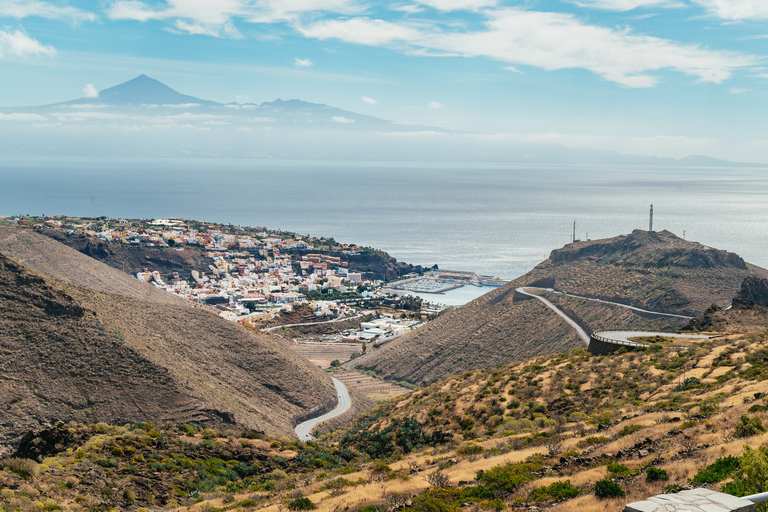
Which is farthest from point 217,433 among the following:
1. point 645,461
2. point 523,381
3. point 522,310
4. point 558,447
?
point 522,310

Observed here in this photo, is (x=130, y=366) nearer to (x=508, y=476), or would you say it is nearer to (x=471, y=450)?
(x=471, y=450)

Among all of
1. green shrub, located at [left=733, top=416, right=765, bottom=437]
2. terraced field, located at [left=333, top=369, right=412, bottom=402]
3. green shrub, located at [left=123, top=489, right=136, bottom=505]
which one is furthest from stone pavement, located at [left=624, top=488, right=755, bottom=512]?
terraced field, located at [left=333, top=369, right=412, bottom=402]

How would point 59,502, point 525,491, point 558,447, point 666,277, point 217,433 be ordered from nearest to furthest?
1. point 525,491
2. point 558,447
3. point 59,502
4. point 217,433
5. point 666,277

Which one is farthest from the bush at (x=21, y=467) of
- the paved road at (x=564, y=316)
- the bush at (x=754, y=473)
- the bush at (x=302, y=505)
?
the paved road at (x=564, y=316)

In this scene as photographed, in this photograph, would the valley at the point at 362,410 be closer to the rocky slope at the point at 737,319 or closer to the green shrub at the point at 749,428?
the green shrub at the point at 749,428

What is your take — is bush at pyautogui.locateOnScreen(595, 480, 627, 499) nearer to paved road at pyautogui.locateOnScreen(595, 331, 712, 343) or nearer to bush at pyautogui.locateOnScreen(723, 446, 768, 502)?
bush at pyautogui.locateOnScreen(723, 446, 768, 502)

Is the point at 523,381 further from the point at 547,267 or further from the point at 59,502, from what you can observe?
the point at 547,267
